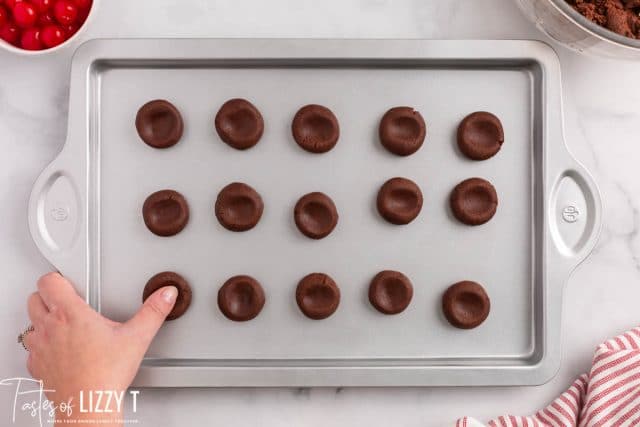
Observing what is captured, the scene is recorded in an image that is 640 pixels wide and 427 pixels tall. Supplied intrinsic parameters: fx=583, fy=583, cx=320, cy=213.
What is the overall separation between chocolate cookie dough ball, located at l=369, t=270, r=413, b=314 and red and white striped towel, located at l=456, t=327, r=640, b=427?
0.73 feet

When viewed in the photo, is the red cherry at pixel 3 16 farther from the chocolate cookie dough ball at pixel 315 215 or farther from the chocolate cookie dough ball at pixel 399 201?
the chocolate cookie dough ball at pixel 399 201

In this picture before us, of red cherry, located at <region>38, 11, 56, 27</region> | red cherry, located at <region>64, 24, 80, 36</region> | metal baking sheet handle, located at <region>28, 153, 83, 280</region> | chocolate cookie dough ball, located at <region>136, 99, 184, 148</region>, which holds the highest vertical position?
red cherry, located at <region>38, 11, 56, 27</region>

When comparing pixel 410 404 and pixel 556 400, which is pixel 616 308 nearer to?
pixel 556 400

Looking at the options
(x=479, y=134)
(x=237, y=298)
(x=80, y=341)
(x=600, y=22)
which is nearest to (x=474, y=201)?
(x=479, y=134)

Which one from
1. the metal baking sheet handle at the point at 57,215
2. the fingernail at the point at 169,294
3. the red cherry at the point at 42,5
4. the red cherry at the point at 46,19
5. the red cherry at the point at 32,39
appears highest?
the red cherry at the point at 42,5

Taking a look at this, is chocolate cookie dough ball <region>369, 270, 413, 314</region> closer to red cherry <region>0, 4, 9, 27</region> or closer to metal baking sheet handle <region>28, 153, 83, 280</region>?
metal baking sheet handle <region>28, 153, 83, 280</region>

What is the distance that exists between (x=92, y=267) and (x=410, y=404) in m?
0.61

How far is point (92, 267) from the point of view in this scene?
101 centimetres

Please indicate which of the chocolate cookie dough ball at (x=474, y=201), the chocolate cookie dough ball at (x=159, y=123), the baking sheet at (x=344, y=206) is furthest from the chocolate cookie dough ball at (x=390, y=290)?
the chocolate cookie dough ball at (x=159, y=123)

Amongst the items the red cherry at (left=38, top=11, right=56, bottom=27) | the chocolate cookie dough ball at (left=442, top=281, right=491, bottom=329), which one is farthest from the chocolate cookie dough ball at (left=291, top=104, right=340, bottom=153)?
the red cherry at (left=38, top=11, right=56, bottom=27)

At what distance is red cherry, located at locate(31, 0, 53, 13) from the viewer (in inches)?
37.9

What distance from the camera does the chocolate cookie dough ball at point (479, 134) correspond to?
1.00 meters

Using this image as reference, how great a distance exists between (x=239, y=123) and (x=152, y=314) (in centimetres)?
35

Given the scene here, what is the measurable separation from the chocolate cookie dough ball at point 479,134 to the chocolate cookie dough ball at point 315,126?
0.22m
